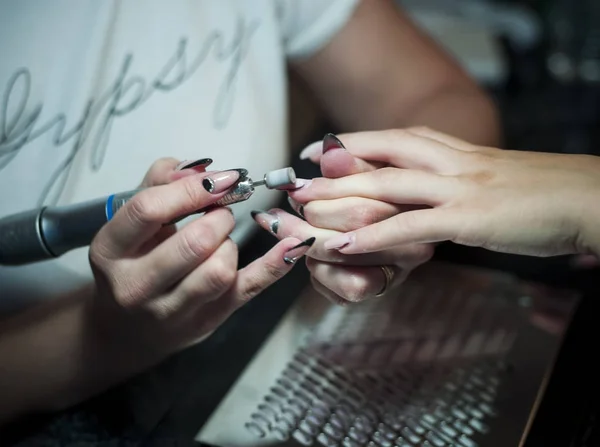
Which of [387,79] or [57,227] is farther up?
[387,79]

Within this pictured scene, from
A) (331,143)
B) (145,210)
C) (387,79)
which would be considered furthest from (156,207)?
(387,79)

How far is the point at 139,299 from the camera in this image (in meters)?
0.32

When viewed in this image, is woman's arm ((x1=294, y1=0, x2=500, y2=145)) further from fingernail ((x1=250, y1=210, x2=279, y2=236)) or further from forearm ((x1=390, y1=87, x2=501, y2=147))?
fingernail ((x1=250, y1=210, x2=279, y2=236))

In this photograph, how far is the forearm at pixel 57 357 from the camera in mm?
335

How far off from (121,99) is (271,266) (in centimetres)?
14

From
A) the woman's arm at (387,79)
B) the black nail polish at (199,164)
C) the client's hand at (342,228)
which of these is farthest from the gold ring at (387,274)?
the woman's arm at (387,79)

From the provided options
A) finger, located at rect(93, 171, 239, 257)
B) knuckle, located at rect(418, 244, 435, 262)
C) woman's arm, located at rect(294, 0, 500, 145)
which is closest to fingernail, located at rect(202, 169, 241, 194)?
finger, located at rect(93, 171, 239, 257)

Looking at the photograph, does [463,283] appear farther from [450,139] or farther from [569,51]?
[569,51]

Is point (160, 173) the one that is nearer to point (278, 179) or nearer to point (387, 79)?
point (278, 179)

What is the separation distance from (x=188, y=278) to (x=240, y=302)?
0.04 metres

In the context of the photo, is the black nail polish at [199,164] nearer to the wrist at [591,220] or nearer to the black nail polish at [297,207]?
the black nail polish at [297,207]

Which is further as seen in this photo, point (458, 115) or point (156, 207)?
point (458, 115)

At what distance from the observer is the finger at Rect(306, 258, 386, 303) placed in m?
0.34

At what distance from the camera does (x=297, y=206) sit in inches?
13.3
